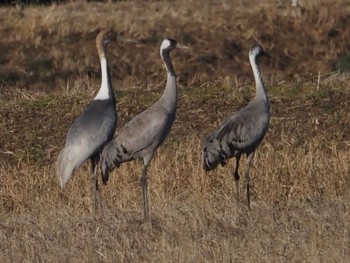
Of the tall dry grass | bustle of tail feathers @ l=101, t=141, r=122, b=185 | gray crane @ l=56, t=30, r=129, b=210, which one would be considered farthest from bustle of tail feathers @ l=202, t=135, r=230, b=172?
gray crane @ l=56, t=30, r=129, b=210

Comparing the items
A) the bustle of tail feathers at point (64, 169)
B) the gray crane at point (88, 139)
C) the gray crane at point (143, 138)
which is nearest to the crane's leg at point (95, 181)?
the gray crane at point (88, 139)

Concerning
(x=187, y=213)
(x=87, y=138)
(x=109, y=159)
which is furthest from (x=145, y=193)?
(x=187, y=213)

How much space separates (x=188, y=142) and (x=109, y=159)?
2.03 meters

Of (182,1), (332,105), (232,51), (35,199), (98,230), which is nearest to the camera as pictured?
(98,230)

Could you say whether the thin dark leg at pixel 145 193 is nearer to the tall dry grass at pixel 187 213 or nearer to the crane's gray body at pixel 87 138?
the tall dry grass at pixel 187 213

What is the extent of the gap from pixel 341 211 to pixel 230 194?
6.13ft

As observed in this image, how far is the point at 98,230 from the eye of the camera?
807 centimetres

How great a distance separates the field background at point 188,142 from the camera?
767cm

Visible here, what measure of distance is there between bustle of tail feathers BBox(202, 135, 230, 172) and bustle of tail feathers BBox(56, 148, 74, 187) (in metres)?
1.00

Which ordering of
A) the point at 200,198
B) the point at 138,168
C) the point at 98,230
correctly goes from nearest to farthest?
the point at 98,230, the point at 200,198, the point at 138,168

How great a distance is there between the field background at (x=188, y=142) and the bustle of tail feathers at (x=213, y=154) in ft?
0.79

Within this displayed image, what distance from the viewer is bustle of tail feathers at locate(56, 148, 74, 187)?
9.54m

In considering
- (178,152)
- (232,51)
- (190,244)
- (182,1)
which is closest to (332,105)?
(178,152)

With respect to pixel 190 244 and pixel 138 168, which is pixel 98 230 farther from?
pixel 138 168
